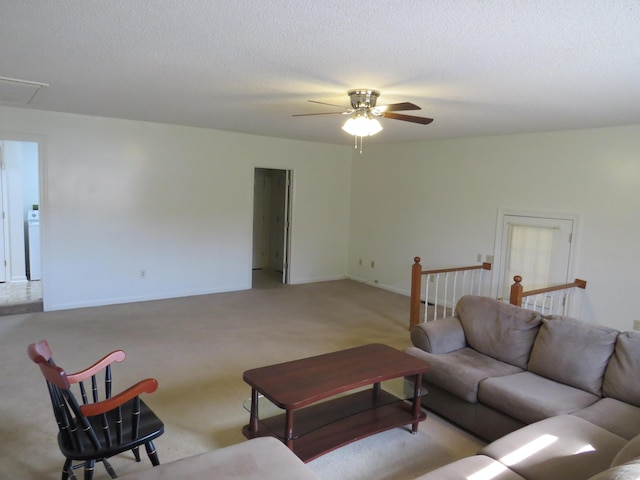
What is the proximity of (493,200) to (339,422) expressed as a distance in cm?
408

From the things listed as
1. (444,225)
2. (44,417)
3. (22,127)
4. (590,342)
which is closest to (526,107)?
(590,342)

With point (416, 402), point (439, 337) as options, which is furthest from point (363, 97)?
point (416, 402)

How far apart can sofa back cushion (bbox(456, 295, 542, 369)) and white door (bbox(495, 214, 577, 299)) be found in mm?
2089

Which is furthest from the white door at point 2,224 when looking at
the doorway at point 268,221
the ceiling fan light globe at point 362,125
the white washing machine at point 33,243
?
the ceiling fan light globe at point 362,125

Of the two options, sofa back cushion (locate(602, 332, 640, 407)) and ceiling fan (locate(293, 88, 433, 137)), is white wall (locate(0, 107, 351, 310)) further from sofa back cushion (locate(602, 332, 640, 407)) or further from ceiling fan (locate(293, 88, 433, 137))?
sofa back cushion (locate(602, 332, 640, 407))

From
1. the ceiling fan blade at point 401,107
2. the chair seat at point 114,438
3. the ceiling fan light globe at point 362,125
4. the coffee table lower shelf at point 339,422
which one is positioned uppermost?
the ceiling fan blade at point 401,107

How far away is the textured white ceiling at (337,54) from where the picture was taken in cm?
207

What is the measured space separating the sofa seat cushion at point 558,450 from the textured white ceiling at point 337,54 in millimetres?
2045

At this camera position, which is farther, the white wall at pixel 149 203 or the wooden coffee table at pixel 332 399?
the white wall at pixel 149 203

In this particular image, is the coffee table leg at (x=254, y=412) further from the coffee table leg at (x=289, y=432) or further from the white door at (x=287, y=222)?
the white door at (x=287, y=222)

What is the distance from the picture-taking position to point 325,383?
2707 millimetres

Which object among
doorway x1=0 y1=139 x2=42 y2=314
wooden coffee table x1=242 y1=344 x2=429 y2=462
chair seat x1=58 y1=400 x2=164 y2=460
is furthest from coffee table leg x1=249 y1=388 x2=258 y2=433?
doorway x1=0 y1=139 x2=42 y2=314

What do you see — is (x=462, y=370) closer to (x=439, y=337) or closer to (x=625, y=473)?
(x=439, y=337)

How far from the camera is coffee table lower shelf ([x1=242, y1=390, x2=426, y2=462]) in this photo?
8.89 ft
